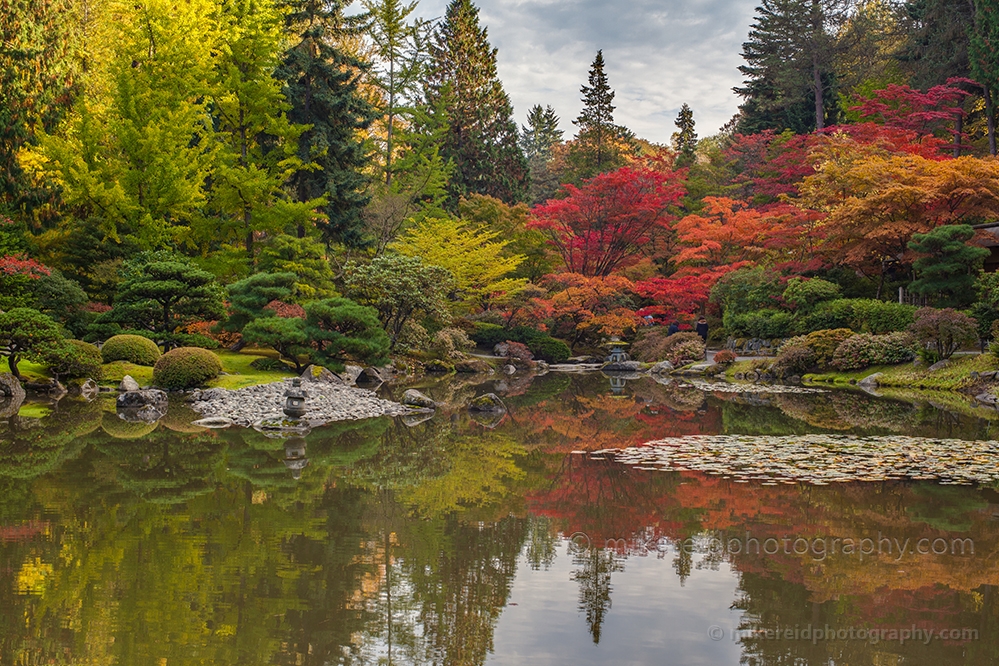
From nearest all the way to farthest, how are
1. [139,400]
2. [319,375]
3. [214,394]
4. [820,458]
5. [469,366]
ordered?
[820,458] → [139,400] → [214,394] → [319,375] → [469,366]

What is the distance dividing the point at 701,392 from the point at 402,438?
370 inches

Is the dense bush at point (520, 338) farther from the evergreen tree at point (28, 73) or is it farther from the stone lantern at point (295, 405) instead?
the stone lantern at point (295, 405)

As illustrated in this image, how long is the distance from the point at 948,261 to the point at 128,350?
19431 millimetres

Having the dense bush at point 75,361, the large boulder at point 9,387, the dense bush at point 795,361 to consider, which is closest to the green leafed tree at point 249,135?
the dense bush at point 75,361

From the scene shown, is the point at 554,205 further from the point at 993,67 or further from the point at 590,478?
the point at 590,478

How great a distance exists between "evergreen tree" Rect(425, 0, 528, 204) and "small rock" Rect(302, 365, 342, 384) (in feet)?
68.7

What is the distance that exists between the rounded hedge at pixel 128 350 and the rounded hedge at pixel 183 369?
1.38 m

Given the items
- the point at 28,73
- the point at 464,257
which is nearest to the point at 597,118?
the point at 464,257

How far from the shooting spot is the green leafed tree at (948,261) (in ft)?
59.8

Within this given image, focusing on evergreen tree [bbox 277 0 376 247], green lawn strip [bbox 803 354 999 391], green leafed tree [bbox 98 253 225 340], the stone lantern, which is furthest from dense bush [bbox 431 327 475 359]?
the stone lantern

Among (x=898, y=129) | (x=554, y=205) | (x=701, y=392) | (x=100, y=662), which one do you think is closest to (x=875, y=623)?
(x=100, y=662)

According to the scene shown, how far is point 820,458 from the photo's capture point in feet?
27.7

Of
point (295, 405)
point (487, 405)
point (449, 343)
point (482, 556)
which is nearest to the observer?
point (482, 556)

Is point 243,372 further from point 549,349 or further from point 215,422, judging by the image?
point 549,349
